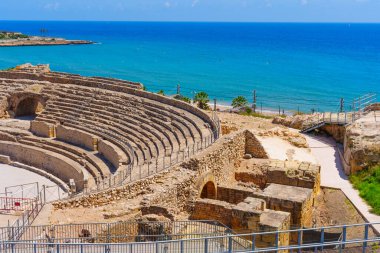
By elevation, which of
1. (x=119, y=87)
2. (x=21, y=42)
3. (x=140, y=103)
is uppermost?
(x=21, y=42)

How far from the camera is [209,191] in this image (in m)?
18.2

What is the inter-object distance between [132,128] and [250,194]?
35.4 ft

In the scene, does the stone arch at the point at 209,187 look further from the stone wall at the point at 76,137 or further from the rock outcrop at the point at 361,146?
the stone wall at the point at 76,137

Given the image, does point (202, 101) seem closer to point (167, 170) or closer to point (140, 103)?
point (140, 103)

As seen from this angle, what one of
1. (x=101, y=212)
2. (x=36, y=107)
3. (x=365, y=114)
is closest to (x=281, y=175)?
(x=101, y=212)

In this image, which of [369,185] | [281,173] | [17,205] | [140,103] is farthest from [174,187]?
[140,103]

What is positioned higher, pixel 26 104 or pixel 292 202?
pixel 26 104

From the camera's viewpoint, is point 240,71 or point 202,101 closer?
point 202,101

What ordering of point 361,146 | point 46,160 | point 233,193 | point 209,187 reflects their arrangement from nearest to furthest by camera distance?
1. point 233,193
2. point 209,187
3. point 361,146
4. point 46,160

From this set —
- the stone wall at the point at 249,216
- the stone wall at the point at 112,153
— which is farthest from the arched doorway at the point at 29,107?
the stone wall at the point at 249,216

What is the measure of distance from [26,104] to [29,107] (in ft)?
1.35

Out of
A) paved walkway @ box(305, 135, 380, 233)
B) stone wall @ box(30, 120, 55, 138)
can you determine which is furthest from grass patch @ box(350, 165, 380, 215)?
stone wall @ box(30, 120, 55, 138)

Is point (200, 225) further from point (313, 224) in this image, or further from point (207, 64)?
point (207, 64)

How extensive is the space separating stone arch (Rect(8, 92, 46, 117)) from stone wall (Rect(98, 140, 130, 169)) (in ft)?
28.8
